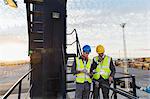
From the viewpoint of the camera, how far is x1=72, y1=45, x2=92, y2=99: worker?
17.4ft

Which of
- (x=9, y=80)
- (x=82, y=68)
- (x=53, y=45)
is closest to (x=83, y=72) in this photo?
(x=82, y=68)

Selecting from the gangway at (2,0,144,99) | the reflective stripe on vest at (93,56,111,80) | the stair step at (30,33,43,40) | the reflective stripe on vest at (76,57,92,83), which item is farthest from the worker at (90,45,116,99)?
the stair step at (30,33,43,40)

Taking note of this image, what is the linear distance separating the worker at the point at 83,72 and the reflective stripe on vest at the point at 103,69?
0.19m

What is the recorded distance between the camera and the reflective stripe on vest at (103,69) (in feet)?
17.6

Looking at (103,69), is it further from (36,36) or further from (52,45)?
(36,36)

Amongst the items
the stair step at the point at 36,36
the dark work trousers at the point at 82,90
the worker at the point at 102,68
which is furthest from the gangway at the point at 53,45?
the worker at the point at 102,68

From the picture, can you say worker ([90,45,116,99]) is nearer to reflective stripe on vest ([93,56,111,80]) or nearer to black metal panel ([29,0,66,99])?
reflective stripe on vest ([93,56,111,80])

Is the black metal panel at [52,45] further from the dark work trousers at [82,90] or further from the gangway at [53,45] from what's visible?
the dark work trousers at [82,90]

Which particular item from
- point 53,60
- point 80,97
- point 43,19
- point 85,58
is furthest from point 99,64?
point 43,19

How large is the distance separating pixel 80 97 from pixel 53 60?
1.19 m

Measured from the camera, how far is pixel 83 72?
532 centimetres

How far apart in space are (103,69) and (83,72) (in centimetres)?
46

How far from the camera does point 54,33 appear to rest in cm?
605

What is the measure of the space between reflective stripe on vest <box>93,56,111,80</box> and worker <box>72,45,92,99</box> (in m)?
0.19
